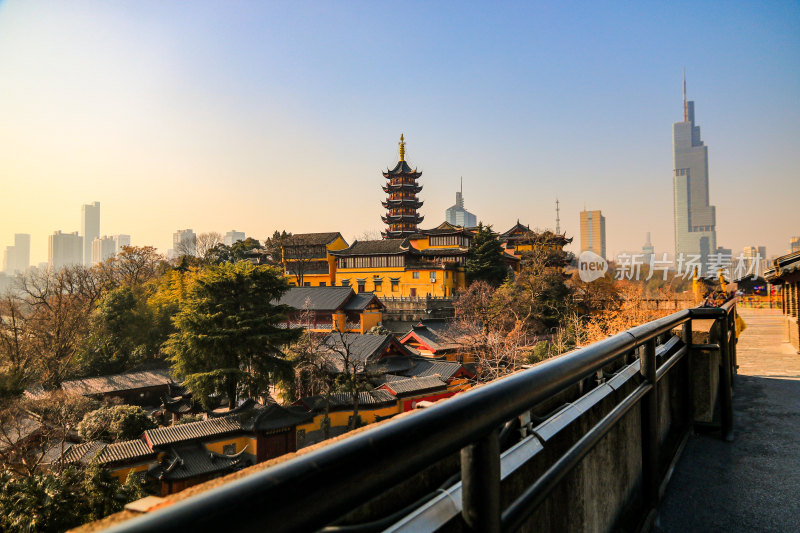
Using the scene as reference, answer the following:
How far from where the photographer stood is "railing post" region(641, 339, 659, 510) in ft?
6.35

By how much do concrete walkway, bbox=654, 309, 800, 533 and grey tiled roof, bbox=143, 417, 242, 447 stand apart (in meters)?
14.0

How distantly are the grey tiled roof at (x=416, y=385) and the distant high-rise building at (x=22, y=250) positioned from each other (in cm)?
19270

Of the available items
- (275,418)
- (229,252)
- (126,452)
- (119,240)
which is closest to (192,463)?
(126,452)

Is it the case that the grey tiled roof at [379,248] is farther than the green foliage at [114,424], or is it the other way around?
the grey tiled roof at [379,248]

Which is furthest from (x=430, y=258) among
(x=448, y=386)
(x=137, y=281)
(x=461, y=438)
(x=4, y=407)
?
(x=461, y=438)

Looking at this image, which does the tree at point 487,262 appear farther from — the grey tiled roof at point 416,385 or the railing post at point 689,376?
the railing post at point 689,376

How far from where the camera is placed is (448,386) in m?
19.6

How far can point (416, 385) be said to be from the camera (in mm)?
18578

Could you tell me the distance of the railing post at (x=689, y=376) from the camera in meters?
2.97

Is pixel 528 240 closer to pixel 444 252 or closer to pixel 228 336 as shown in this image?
pixel 444 252

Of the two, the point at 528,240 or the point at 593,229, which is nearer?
the point at 528,240

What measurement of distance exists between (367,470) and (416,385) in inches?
731

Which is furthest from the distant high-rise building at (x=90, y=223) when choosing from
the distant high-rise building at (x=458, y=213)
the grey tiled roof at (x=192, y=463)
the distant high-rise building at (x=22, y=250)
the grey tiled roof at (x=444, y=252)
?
the grey tiled roof at (x=192, y=463)

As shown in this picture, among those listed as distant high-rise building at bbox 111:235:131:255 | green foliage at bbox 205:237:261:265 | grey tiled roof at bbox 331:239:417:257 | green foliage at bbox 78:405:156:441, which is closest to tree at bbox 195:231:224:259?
green foliage at bbox 205:237:261:265
